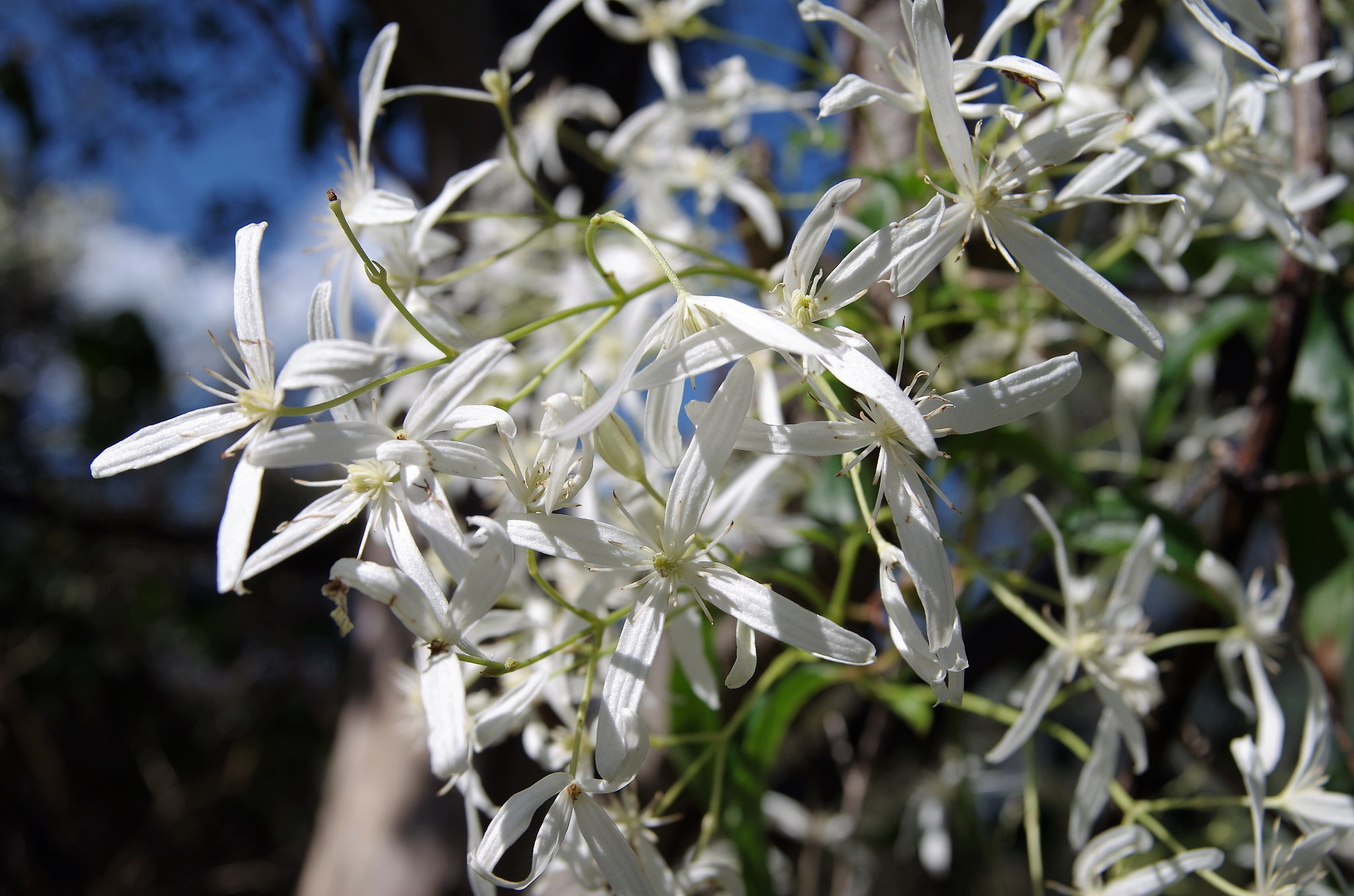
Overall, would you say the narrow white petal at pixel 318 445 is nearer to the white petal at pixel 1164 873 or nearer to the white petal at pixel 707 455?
the white petal at pixel 707 455

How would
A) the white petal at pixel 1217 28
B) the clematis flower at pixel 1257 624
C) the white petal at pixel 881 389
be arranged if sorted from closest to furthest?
the white petal at pixel 881 389
the white petal at pixel 1217 28
the clematis flower at pixel 1257 624

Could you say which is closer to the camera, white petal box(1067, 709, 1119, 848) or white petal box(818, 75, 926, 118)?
white petal box(818, 75, 926, 118)

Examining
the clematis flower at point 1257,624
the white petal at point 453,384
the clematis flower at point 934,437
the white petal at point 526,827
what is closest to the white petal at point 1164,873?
the clematis flower at point 1257,624

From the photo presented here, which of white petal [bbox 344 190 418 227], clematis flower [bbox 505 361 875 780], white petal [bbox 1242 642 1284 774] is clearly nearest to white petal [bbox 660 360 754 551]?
clematis flower [bbox 505 361 875 780]

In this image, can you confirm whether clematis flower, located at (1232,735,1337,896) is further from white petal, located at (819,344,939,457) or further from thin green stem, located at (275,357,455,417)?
thin green stem, located at (275,357,455,417)

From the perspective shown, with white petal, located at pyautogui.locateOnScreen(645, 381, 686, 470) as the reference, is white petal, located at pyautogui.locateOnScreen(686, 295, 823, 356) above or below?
above

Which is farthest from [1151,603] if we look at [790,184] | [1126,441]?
[790,184]

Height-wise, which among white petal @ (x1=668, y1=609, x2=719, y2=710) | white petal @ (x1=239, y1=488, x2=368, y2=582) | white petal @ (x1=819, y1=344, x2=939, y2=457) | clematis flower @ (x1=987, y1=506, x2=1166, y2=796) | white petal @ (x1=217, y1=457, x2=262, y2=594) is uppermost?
white petal @ (x1=819, y1=344, x2=939, y2=457)

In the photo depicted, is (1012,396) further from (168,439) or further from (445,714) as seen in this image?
(168,439)
